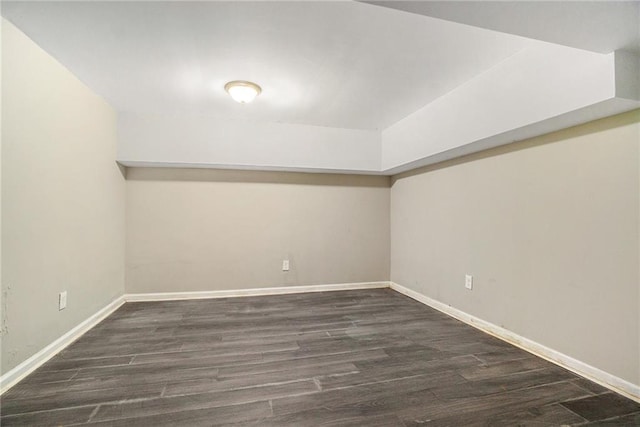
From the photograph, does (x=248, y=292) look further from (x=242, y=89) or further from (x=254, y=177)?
(x=242, y=89)

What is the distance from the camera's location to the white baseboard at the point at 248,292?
3.30 m

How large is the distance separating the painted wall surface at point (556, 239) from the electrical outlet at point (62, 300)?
3365 millimetres

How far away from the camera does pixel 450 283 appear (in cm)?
293

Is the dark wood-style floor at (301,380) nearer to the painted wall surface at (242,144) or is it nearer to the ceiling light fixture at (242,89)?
the painted wall surface at (242,144)

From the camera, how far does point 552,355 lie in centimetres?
195

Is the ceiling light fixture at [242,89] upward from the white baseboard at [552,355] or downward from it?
upward

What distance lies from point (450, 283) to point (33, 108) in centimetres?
363

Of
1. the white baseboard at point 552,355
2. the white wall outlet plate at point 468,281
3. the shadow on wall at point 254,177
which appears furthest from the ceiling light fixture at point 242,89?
the white baseboard at point 552,355

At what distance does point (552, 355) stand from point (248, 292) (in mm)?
2965

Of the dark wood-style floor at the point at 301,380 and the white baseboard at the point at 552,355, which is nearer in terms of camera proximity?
the dark wood-style floor at the point at 301,380

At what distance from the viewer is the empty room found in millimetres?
1468

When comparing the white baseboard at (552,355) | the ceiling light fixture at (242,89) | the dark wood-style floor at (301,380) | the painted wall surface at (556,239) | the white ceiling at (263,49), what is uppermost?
the white ceiling at (263,49)

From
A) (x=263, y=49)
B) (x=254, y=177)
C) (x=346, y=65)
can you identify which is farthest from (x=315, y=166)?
(x=263, y=49)

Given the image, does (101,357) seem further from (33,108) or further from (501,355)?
(501,355)
